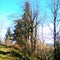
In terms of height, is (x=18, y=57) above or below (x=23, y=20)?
below

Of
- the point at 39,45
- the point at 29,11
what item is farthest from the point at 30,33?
the point at 39,45

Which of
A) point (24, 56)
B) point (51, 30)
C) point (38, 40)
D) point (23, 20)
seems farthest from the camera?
point (23, 20)

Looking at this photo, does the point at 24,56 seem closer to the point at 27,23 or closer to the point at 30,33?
the point at 30,33

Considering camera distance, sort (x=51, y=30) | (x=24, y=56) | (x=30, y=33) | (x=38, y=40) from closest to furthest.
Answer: (x=51, y=30)
(x=38, y=40)
(x=24, y=56)
(x=30, y=33)

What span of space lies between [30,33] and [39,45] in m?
6.34

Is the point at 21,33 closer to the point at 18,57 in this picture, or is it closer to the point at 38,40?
the point at 18,57

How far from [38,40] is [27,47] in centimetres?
244

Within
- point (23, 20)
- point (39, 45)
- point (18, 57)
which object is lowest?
point (18, 57)

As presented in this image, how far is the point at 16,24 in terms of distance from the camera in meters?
35.8

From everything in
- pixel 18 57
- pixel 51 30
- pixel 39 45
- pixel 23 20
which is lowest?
pixel 18 57

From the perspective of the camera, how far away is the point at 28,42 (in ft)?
95.6

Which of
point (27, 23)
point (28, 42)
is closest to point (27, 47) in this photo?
point (28, 42)

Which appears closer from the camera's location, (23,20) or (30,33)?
(30,33)

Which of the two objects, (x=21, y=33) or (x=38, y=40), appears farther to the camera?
(x=21, y=33)
